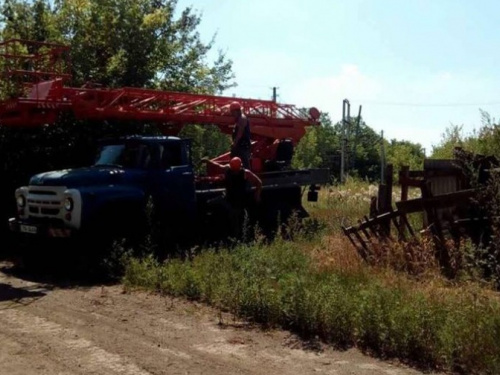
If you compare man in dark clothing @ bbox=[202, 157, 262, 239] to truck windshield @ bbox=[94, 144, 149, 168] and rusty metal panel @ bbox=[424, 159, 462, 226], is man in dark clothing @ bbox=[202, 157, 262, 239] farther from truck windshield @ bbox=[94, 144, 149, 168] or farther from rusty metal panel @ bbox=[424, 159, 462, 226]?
rusty metal panel @ bbox=[424, 159, 462, 226]

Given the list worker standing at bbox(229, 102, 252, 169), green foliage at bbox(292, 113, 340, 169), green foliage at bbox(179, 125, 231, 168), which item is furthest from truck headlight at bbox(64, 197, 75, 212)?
green foliage at bbox(292, 113, 340, 169)

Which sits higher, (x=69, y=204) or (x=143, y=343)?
(x=69, y=204)

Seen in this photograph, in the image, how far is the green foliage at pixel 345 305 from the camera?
617 cm

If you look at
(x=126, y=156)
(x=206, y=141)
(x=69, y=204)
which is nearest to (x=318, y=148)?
(x=206, y=141)

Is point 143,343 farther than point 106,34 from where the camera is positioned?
No

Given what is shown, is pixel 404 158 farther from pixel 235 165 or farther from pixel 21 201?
pixel 21 201

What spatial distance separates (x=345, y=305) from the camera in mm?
7230

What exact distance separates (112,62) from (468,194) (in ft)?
34.4

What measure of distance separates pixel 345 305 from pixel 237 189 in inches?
261

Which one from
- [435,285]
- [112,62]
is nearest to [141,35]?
[112,62]

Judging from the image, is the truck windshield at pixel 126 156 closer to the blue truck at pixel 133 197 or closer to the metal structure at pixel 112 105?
the blue truck at pixel 133 197

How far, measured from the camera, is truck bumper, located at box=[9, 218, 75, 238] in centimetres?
1099

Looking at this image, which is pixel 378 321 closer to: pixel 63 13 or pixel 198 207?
pixel 198 207

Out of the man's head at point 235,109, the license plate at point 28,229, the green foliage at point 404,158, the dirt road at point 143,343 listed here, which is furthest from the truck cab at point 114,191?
the green foliage at point 404,158
